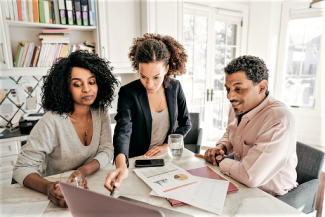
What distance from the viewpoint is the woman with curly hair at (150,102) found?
4.15 ft

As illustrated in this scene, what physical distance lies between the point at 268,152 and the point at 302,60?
3658mm

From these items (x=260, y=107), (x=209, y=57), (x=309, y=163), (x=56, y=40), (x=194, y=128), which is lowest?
(x=194, y=128)

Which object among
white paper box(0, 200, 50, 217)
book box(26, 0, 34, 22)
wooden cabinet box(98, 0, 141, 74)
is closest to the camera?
white paper box(0, 200, 50, 217)

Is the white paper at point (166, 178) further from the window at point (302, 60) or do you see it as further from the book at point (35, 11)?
the window at point (302, 60)

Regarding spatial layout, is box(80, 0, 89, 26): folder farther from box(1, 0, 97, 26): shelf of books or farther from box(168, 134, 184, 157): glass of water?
box(168, 134, 184, 157): glass of water

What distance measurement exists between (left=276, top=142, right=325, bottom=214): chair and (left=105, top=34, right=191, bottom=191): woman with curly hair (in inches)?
30.4

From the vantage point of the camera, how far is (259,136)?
1.08m

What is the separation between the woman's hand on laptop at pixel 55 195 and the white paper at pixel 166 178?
0.35m

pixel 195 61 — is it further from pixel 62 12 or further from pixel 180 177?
pixel 180 177

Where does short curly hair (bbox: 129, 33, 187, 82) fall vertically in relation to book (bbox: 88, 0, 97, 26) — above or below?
below

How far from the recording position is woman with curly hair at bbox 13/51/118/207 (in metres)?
1.08

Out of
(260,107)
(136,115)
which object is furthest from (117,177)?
(260,107)

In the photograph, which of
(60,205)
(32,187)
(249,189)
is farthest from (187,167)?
(32,187)

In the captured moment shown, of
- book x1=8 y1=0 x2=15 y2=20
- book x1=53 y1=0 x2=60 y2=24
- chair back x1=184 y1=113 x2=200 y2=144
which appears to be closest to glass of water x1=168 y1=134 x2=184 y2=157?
chair back x1=184 y1=113 x2=200 y2=144
